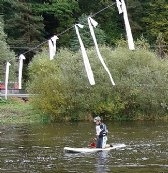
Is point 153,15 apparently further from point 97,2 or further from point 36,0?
point 36,0

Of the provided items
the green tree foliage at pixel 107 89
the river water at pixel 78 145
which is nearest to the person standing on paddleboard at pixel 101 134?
the river water at pixel 78 145

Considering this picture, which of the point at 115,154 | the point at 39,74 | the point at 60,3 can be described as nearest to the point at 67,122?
the point at 39,74

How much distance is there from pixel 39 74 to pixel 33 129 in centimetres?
1080

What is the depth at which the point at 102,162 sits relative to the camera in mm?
28906

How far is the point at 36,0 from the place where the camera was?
97.7 m

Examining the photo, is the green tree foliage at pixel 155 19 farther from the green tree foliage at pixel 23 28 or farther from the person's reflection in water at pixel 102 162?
the person's reflection in water at pixel 102 162

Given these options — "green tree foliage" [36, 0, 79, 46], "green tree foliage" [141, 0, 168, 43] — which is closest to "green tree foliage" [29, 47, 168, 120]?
"green tree foliage" [141, 0, 168, 43]

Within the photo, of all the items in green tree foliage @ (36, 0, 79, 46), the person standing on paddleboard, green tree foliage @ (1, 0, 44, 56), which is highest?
green tree foliage @ (36, 0, 79, 46)

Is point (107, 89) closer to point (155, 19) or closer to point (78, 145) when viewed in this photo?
point (78, 145)

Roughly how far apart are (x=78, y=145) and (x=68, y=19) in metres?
59.9

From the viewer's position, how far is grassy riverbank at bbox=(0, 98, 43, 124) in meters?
51.8

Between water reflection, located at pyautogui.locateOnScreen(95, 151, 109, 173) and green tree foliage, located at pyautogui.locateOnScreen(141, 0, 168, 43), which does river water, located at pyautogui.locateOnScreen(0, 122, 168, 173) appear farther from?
green tree foliage, located at pyautogui.locateOnScreen(141, 0, 168, 43)

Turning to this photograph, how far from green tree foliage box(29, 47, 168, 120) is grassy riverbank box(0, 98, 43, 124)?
1.35 m

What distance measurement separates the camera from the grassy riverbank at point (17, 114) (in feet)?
170
